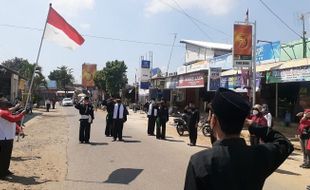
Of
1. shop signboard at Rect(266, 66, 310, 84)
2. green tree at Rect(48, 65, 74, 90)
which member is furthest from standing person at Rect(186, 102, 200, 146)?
green tree at Rect(48, 65, 74, 90)

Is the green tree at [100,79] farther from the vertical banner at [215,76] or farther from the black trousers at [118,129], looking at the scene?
the black trousers at [118,129]

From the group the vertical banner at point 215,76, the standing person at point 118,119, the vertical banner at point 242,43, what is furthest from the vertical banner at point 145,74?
the standing person at point 118,119

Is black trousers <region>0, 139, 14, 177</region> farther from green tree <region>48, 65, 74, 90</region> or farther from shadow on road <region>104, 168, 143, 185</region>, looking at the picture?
green tree <region>48, 65, 74, 90</region>

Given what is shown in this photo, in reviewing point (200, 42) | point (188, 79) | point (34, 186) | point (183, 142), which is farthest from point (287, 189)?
point (200, 42)

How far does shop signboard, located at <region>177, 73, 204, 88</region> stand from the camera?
111ft

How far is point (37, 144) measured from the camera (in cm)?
1769

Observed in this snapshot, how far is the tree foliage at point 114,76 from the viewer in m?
80.9

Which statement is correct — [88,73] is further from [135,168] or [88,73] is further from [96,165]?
[135,168]

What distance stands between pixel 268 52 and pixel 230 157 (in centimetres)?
2459

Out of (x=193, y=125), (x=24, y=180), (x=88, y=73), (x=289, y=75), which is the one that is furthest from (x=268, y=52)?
(x=88, y=73)

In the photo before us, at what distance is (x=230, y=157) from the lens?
2.75m

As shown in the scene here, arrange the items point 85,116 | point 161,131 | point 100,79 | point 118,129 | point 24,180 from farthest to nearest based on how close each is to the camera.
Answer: point 100,79 → point 161,131 → point 118,129 → point 85,116 → point 24,180

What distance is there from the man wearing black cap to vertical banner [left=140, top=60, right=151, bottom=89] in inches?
2017

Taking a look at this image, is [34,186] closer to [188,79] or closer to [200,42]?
[188,79]
